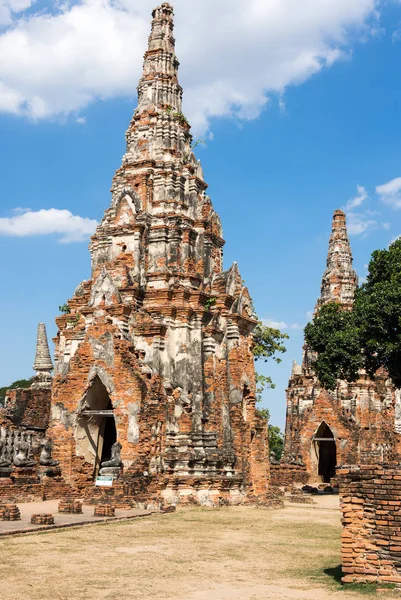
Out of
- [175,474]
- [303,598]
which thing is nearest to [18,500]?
[175,474]

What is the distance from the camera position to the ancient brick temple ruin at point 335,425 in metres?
32.1

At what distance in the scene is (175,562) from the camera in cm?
978

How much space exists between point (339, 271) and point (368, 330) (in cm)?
1554

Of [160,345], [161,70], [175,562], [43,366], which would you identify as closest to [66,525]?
[175,562]

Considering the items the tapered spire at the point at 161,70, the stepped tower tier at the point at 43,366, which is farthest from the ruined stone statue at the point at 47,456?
the tapered spire at the point at 161,70

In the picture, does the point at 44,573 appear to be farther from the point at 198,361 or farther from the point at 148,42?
the point at 148,42

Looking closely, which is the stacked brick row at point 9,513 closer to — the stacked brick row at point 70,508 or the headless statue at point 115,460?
the stacked brick row at point 70,508

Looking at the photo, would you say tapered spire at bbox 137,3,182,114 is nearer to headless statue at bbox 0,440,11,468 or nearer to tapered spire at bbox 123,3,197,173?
tapered spire at bbox 123,3,197,173

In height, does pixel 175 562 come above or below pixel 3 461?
below

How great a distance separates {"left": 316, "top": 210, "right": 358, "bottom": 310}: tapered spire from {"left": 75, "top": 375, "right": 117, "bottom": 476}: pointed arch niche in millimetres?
19189

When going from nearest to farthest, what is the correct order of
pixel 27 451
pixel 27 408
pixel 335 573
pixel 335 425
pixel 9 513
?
pixel 335 573 → pixel 9 513 → pixel 27 451 → pixel 27 408 → pixel 335 425

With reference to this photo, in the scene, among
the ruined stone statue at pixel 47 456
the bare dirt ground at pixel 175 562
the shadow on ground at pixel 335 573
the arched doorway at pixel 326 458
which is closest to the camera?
the bare dirt ground at pixel 175 562

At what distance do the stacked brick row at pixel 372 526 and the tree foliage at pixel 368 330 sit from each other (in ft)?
47.7

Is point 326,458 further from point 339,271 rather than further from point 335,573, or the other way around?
point 335,573
